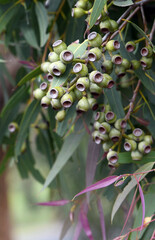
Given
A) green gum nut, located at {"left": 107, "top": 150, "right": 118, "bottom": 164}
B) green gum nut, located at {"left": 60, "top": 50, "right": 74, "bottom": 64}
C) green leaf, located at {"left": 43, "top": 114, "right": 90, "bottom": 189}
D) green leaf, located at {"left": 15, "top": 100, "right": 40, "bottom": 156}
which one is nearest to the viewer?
green gum nut, located at {"left": 60, "top": 50, "right": 74, "bottom": 64}

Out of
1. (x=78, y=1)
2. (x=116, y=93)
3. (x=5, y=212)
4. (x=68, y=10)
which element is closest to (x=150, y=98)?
(x=116, y=93)

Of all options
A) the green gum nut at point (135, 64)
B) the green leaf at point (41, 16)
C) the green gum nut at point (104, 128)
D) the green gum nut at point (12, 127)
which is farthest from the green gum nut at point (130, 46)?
the green gum nut at point (12, 127)

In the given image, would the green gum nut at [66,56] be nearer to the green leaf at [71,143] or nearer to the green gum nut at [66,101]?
the green gum nut at [66,101]

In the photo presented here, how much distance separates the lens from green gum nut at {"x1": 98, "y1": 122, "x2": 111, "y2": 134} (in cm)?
62

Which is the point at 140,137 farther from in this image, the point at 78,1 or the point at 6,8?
the point at 6,8

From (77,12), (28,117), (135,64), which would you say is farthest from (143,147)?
(28,117)

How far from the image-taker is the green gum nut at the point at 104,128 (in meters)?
0.62

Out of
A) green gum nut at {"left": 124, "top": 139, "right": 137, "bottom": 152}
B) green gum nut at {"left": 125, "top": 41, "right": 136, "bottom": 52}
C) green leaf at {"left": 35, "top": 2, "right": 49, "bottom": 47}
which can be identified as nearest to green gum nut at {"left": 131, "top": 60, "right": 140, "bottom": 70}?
green gum nut at {"left": 125, "top": 41, "right": 136, "bottom": 52}

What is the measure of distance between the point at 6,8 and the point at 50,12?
11 centimetres

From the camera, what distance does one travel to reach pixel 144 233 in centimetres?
62

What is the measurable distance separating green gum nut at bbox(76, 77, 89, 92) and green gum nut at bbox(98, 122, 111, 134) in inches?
4.3

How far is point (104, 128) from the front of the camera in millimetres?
623

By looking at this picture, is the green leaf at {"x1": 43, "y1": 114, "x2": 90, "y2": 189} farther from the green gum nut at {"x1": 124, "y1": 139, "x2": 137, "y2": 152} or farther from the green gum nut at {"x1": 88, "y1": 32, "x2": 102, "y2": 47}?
the green gum nut at {"x1": 88, "y1": 32, "x2": 102, "y2": 47}

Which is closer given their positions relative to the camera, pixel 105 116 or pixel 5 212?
pixel 105 116
